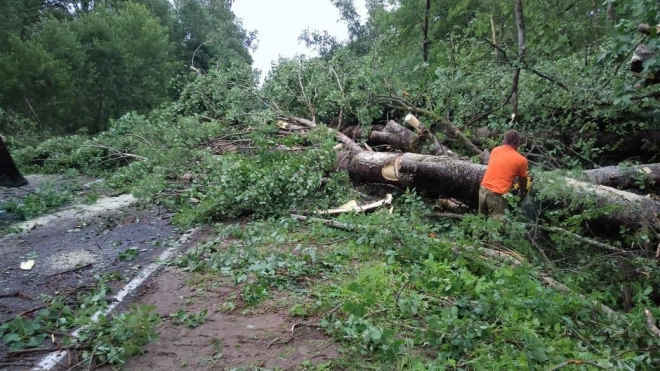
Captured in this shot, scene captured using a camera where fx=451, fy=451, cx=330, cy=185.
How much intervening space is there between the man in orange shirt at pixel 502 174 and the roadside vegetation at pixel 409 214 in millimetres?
240

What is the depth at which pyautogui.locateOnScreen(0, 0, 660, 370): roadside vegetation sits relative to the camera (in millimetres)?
3027

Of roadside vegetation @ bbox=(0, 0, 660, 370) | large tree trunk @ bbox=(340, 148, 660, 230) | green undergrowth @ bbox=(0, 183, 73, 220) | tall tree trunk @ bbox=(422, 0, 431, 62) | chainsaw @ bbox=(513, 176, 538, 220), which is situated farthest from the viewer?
tall tree trunk @ bbox=(422, 0, 431, 62)

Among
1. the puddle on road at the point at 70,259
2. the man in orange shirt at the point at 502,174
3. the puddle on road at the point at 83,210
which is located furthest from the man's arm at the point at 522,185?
the puddle on road at the point at 83,210

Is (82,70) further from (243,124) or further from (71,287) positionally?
(71,287)

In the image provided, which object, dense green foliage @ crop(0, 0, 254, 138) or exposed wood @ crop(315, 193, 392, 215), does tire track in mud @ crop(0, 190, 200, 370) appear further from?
dense green foliage @ crop(0, 0, 254, 138)

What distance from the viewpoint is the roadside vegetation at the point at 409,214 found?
3027 millimetres

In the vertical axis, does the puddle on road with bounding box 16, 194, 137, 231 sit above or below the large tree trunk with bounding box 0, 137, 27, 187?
below

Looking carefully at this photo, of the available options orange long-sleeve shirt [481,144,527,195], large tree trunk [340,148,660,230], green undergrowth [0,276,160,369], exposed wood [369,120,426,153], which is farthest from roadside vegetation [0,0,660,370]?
→ exposed wood [369,120,426,153]

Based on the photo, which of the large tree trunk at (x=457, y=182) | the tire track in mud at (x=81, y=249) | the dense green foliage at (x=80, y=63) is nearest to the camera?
the tire track in mud at (x=81, y=249)

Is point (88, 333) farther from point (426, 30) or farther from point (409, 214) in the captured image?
point (426, 30)

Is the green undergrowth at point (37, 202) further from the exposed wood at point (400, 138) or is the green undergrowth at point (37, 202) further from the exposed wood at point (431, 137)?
the exposed wood at point (431, 137)

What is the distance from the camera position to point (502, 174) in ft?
17.2

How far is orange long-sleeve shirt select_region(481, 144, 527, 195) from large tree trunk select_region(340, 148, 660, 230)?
29cm

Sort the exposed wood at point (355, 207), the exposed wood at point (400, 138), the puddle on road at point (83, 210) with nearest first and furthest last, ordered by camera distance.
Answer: the exposed wood at point (355, 207) → the puddle on road at point (83, 210) → the exposed wood at point (400, 138)
